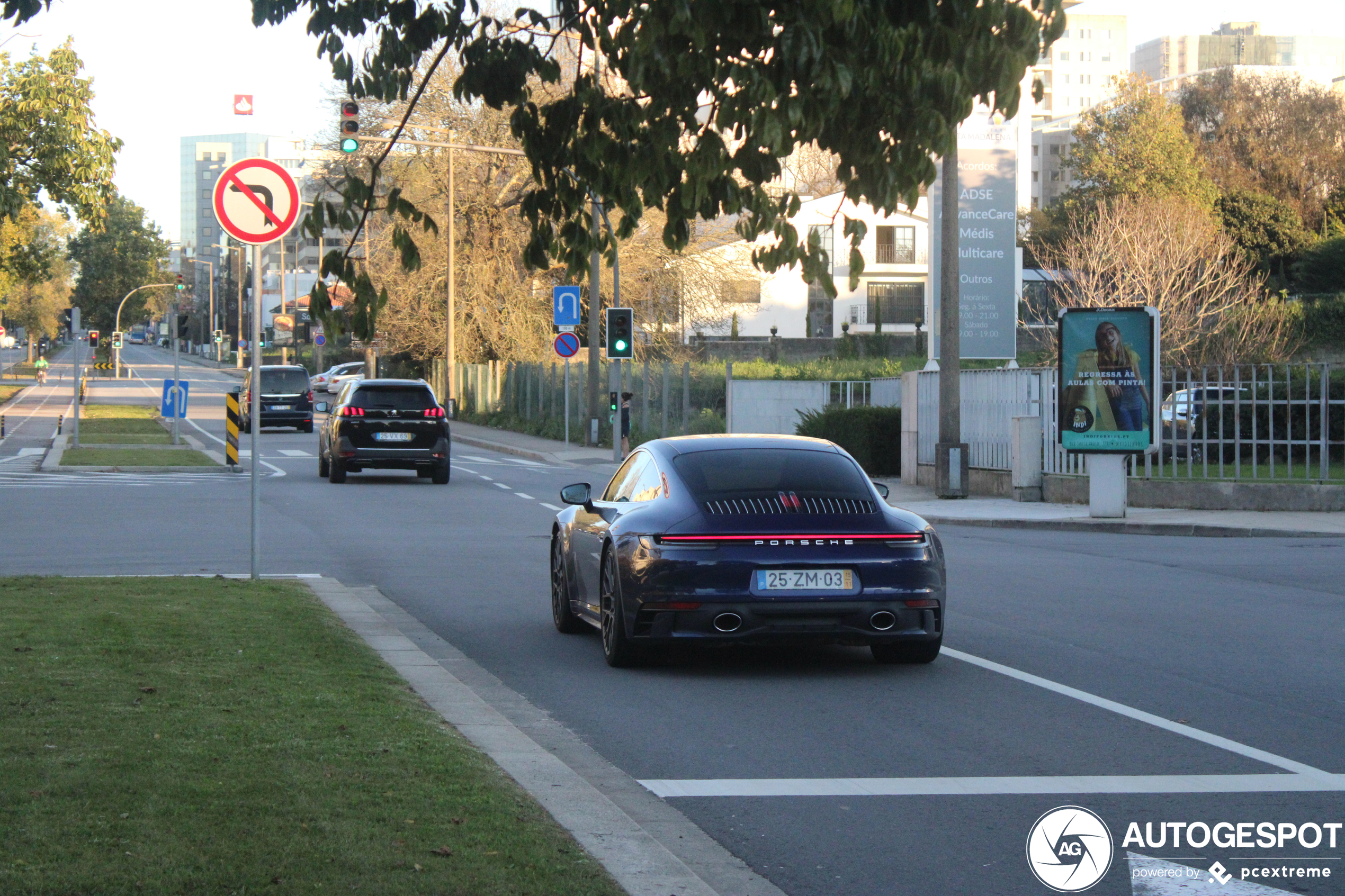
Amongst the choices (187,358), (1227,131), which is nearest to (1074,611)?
(1227,131)

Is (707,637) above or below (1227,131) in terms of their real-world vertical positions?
below

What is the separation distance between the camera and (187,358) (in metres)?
152

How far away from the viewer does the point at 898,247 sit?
9150 centimetres

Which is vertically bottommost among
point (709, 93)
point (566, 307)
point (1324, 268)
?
point (709, 93)

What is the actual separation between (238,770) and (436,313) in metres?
49.4

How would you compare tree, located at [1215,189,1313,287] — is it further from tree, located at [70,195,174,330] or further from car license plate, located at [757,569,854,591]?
tree, located at [70,195,174,330]

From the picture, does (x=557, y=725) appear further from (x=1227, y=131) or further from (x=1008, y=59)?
(x=1227, y=131)

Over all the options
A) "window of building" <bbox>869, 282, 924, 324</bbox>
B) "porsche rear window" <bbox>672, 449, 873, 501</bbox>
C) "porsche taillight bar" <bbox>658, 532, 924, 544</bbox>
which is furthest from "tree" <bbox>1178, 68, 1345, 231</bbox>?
"porsche taillight bar" <bbox>658, 532, 924, 544</bbox>

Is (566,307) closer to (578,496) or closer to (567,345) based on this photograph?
(567,345)

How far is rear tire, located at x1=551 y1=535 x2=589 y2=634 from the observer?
10.7 metres

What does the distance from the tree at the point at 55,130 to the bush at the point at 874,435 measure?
17.7 m

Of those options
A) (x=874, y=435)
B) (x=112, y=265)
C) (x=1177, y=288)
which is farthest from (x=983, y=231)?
(x=112, y=265)

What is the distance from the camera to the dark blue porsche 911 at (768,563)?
28.6 ft

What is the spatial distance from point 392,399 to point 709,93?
21.5 metres
